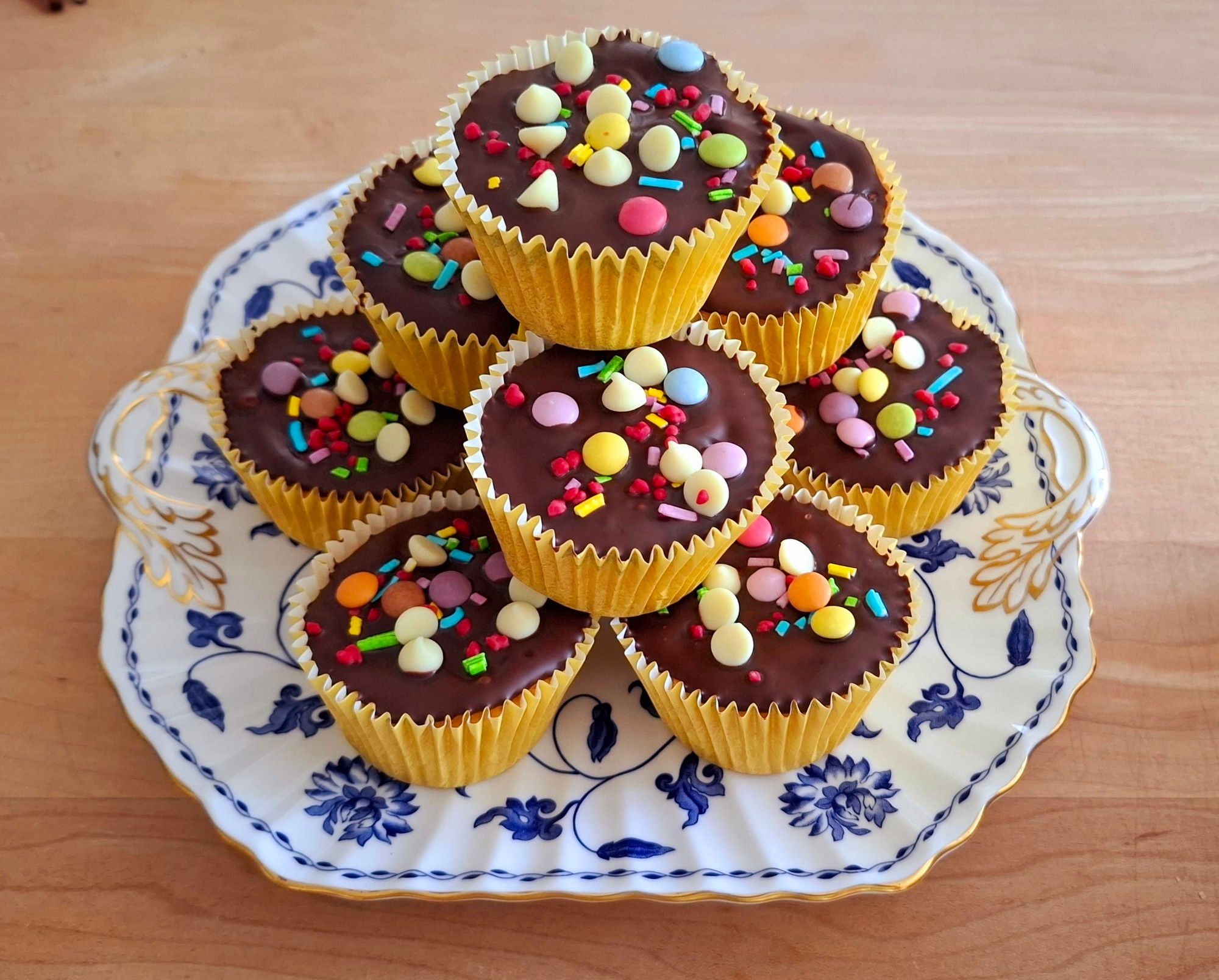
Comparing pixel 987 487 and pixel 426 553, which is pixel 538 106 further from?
pixel 987 487

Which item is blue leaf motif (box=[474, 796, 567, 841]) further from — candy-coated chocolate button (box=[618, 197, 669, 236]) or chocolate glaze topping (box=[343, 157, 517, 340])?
candy-coated chocolate button (box=[618, 197, 669, 236])

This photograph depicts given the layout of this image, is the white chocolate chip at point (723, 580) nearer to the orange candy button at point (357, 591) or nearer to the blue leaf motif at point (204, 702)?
the orange candy button at point (357, 591)

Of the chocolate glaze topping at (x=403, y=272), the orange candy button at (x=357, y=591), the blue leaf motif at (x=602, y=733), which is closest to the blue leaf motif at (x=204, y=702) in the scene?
the orange candy button at (x=357, y=591)

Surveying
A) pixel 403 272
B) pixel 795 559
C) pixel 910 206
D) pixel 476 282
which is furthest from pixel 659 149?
pixel 910 206

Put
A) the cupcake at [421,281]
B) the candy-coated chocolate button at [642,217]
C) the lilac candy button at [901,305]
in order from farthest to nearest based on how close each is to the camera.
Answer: the lilac candy button at [901,305] → the cupcake at [421,281] → the candy-coated chocolate button at [642,217]

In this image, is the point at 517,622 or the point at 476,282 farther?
the point at 476,282

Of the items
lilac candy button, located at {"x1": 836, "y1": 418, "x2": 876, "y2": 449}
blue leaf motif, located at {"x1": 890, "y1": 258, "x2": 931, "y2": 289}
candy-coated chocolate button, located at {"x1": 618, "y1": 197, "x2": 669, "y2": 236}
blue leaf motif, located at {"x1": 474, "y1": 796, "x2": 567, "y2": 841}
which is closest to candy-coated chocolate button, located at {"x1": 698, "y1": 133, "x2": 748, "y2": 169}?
candy-coated chocolate button, located at {"x1": 618, "y1": 197, "x2": 669, "y2": 236}

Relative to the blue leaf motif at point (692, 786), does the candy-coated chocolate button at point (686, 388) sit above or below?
above

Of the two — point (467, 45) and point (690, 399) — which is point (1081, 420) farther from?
point (467, 45)
